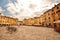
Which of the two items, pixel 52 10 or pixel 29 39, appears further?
pixel 52 10

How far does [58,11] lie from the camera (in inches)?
1457

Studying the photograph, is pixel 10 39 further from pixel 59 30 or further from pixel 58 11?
pixel 58 11

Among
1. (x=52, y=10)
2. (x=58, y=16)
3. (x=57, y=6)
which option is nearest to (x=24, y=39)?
(x=58, y=16)

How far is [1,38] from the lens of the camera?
57.1ft

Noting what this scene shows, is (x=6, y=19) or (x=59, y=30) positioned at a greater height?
(x=6, y=19)

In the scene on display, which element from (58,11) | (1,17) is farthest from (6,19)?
(58,11)

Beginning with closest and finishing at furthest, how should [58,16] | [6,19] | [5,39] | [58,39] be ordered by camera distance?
[5,39] → [58,39] → [58,16] → [6,19]

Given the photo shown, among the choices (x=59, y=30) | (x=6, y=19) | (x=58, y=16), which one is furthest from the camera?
(x=6, y=19)

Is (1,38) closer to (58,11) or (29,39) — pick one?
(29,39)

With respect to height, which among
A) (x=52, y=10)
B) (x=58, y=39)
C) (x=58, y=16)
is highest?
(x=52, y=10)

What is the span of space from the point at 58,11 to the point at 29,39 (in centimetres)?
2331

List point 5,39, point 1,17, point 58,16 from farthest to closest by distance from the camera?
point 1,17 → point 58,16 → point 5,39

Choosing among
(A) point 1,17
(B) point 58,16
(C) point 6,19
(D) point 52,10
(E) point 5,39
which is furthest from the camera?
(C) point 6,19

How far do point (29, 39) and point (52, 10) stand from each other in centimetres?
2804
